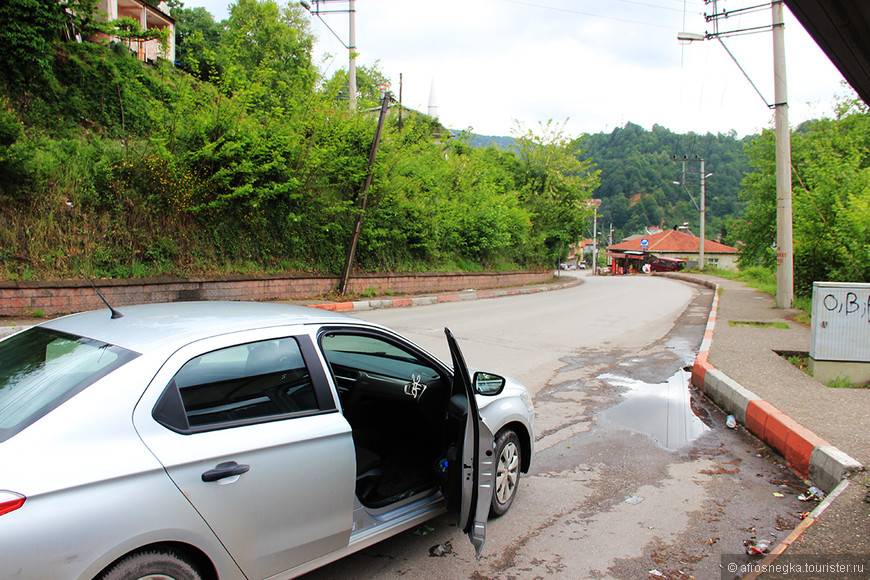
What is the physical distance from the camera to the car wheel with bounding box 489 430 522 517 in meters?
3.85

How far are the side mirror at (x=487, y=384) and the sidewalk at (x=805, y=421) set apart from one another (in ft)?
6.08

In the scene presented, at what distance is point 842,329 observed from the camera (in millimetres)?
8102

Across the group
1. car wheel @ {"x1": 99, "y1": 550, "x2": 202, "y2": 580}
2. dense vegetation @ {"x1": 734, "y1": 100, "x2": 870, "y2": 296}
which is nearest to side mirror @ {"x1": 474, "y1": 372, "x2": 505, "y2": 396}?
car wheel @ {"x1": 99, "y1": 550, "x2": 202, "y2": 580}

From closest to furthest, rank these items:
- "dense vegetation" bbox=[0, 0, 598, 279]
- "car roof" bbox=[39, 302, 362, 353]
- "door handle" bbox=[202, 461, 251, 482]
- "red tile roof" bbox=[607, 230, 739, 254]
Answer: "door handle" bbox=[202, 461, 251, 482], "car roof" bbox=[39, 302, 362, 353], "dense vegetation" bbox=[0, 0, 598, 279], "red tile roof" bbox=[607, 230, 739, 254]

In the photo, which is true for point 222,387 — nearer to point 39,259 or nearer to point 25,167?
point 39,259

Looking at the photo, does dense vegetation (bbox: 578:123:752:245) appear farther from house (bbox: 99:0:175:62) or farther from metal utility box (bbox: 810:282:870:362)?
metal utility box (bbox: 810:282:870:362)

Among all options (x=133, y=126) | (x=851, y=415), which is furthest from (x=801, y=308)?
(x=133, y=126)

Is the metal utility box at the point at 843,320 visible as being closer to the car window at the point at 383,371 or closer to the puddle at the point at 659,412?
the puddle at the point at 659,412

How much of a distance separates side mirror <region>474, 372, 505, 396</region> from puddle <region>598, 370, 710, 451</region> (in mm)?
2780

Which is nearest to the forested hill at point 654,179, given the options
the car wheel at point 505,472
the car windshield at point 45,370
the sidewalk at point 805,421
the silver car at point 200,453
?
the sidewalk at point 805,421

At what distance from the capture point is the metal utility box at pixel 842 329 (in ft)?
26.3

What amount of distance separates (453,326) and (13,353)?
419 inches

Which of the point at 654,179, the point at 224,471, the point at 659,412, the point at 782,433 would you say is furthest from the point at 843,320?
the point at 654,179

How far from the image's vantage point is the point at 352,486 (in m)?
2.87
